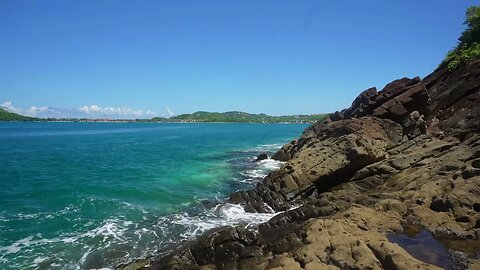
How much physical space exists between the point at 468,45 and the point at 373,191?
93.4 ft

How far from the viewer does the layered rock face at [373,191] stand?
12.8 metres

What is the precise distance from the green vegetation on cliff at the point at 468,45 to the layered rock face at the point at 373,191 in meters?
1.37

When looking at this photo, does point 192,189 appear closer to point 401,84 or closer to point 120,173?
point 120,173

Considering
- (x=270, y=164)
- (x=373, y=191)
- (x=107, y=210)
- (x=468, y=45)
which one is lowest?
(x=107, y=210)

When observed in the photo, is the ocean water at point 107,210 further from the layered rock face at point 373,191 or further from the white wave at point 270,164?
the layered rock face at point 373,191

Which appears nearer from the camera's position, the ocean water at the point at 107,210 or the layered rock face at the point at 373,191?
the layered rock face at the point at 373,191

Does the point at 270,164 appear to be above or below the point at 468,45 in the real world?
below

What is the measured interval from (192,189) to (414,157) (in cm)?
2001

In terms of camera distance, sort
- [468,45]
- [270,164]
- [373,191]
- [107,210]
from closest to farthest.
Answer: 1. [373,191]
2. [107,210]
3. [468,45]
4. [270,164]

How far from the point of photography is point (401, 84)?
36.3 metres

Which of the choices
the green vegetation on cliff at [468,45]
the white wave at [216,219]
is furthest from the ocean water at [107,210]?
the green vegetation on cliff at [468,45]

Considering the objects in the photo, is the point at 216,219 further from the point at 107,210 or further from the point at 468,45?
the point at 468,45

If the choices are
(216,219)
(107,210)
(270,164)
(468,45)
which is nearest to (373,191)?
(216,219)

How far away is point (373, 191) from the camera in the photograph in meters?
22.5
